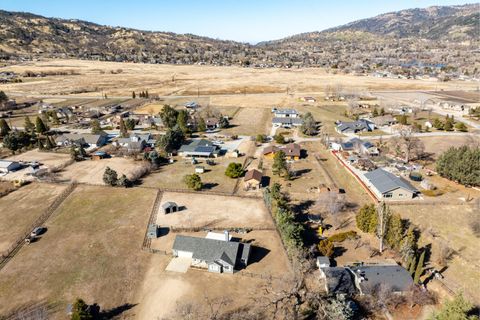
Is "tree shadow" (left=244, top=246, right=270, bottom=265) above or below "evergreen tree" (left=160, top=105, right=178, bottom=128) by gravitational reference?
below

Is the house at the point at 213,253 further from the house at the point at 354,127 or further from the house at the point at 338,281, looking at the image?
the house at the point at 354,127

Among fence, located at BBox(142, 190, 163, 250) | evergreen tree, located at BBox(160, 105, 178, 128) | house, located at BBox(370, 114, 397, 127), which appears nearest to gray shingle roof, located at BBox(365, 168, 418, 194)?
fence, located at BBox(142, 190, 163, 250)

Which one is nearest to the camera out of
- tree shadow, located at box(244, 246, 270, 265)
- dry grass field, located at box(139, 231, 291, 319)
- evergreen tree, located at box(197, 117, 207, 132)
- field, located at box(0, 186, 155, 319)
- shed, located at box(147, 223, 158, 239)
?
dry grass field, located at box(139, 231, 291, 319)

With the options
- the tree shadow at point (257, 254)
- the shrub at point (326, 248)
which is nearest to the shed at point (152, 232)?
the tree shadow at point (257, 254)

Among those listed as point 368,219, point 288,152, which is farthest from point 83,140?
point 368,219

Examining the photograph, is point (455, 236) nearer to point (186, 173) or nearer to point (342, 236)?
point (342, 236)

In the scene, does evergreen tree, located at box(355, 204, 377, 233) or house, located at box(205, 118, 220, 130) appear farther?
house, located at box(205, 118, 220, 130)

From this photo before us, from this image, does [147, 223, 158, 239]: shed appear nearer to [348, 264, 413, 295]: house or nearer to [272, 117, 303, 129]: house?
[348, 264, 413, 295]: house
